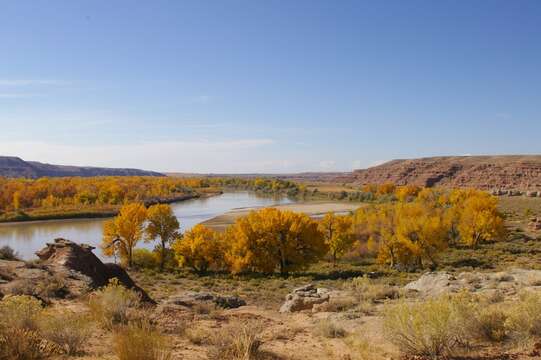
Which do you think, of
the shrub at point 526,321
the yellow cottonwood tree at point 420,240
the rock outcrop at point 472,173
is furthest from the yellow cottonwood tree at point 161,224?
the rock outcrop at point 472,173

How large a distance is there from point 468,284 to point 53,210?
75948 millimetres

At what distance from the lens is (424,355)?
273 inches

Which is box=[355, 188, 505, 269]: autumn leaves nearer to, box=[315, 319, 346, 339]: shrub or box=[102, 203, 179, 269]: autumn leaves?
box=[102, 203, 179, 269]: autumn leaves

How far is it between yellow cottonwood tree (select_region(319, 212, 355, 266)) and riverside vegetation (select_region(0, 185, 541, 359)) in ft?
0.34

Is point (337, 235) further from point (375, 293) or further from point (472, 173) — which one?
point (472, 173)

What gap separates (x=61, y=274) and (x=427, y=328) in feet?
46.4

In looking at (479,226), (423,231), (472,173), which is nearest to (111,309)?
(423,231)

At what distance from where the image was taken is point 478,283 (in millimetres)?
16609

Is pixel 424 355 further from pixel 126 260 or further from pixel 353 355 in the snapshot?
pixel 126 260

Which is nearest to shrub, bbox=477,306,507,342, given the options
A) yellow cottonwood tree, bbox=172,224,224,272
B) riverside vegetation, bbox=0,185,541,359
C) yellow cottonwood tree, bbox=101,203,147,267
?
riverside vegetation, bbox=0,185,541,359

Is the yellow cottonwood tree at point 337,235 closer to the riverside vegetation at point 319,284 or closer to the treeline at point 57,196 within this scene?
the riverside vegetation at point 319,284

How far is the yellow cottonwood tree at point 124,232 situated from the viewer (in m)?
35.5

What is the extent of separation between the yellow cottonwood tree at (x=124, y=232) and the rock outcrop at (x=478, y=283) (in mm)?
25432

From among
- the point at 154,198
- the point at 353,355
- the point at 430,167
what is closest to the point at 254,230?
the point at 353,355
